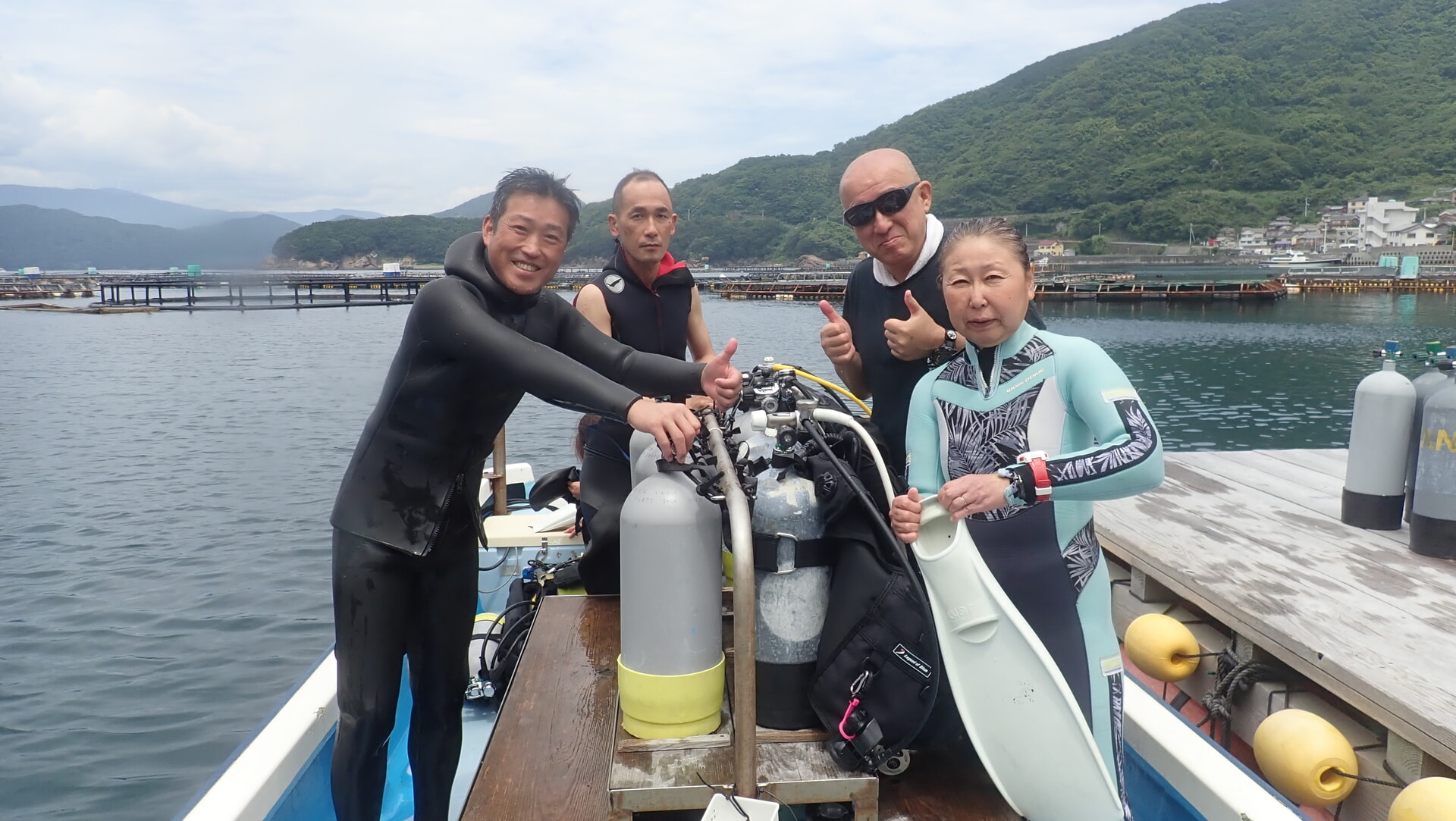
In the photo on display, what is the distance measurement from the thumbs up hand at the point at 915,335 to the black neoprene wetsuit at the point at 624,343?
1.24 meters

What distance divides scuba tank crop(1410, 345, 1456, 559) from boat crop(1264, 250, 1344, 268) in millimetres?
100245

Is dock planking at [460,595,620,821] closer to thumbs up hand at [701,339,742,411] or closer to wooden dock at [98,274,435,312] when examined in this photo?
thumbs up hand at [701,339,742,411]

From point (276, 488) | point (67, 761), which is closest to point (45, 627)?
point (67, 761)

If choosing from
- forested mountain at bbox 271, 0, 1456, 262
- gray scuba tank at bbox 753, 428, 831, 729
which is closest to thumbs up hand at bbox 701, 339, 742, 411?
gray scuba tank at bbox 753, 428, 831, 729

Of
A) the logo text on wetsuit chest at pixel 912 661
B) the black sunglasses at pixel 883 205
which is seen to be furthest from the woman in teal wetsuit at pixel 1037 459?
the black sunglasses at pixel 883 205

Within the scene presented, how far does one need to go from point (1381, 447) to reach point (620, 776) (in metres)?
4.53

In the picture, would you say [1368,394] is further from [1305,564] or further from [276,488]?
[276,488]

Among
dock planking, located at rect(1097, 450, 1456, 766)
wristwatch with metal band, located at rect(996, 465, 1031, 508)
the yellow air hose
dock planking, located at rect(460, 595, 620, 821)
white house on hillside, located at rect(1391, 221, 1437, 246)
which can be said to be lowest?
dock planking, located at rect(1097, 450, 1456, 766)

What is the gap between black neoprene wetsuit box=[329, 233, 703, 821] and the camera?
247cm

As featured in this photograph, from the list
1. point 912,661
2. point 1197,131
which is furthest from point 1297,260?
point 912,661

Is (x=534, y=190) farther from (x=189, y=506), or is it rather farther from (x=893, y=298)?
(x=189, y=506)

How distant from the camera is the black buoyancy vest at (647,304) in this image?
12.5ft

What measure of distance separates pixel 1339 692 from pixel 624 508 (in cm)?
285

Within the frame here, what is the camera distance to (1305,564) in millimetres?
4219
